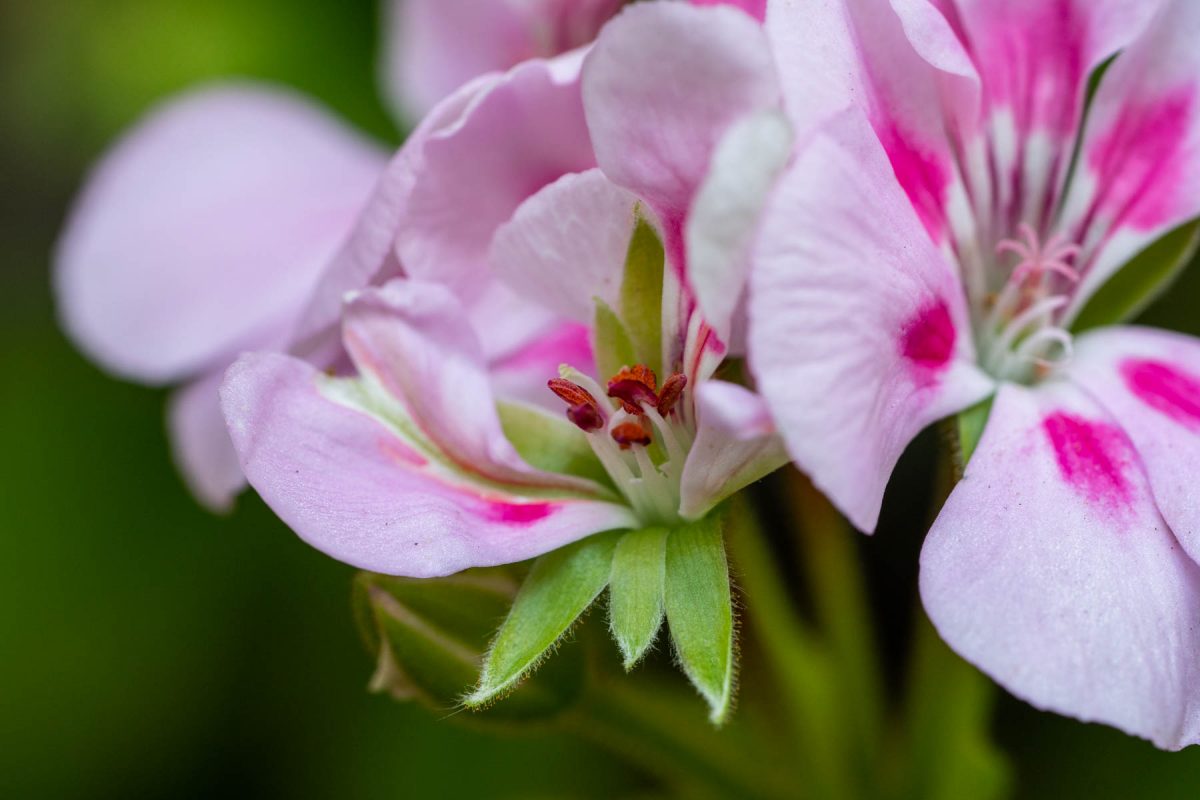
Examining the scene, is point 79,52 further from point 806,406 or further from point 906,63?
point 806,406

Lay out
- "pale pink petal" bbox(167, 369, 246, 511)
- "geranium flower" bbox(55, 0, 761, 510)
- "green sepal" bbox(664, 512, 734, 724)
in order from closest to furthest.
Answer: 1. "green sepal" bbox(664, 512, 734, 724)
2. "pale pink petal" bbox(167, 369, 246, 511)
3. "geranium flower" bbox(55, 0, 761, 510)

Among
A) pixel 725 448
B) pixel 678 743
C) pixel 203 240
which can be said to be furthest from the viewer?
pixel 203 240

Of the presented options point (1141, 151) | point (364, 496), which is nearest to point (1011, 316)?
point (1141, 151)

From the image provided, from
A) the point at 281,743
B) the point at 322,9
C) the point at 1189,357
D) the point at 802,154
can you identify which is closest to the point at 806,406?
the point at 802,154

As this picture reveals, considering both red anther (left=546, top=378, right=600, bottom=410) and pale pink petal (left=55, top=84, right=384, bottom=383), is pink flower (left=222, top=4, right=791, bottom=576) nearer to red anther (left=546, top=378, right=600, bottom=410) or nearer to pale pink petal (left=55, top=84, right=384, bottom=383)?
red anther (left=546, top=378, right=600, bottom=410)

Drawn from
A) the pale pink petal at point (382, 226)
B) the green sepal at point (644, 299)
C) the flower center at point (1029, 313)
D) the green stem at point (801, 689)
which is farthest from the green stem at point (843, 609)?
the pale pink petal at point (382, 226)

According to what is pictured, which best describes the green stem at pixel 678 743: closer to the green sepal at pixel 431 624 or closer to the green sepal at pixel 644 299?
the green sepal at pixel 431 624

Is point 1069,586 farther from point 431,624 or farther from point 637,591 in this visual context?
point 431,624

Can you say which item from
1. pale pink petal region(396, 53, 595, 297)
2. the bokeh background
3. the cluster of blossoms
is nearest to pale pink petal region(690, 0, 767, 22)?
the cluster of blossoms
